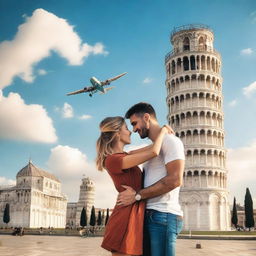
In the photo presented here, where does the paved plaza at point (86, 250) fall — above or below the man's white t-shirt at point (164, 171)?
below

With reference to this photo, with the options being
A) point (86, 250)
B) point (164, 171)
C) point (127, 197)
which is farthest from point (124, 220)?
point (86, 250)

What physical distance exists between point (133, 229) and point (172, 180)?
2.53 ft

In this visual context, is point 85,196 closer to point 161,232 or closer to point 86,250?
point 86,250

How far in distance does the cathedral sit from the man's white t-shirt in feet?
337

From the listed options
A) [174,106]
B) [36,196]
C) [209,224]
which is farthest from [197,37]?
[36,196]

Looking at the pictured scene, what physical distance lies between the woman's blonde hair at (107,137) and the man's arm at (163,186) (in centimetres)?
64

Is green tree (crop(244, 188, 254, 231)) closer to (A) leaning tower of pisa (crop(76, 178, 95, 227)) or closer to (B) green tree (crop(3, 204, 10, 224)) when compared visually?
(B) green tree (crop(3, 204, 10, 224))

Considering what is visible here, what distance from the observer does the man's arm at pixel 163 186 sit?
4.94 meters

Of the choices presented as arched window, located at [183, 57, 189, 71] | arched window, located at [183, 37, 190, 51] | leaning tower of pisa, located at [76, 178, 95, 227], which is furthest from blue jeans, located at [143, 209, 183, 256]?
leaning tower of pisa, located at [76, 178, 95, 227]

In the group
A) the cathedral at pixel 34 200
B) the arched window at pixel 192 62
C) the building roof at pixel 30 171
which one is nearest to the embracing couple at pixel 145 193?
the arched window at pixel 192 62

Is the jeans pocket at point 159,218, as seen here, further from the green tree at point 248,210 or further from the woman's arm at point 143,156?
the green tree at point 248,210

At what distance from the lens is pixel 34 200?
107500 millimetres

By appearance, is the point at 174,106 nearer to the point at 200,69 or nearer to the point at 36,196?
the point at 200,69

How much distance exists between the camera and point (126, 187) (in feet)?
16.8
